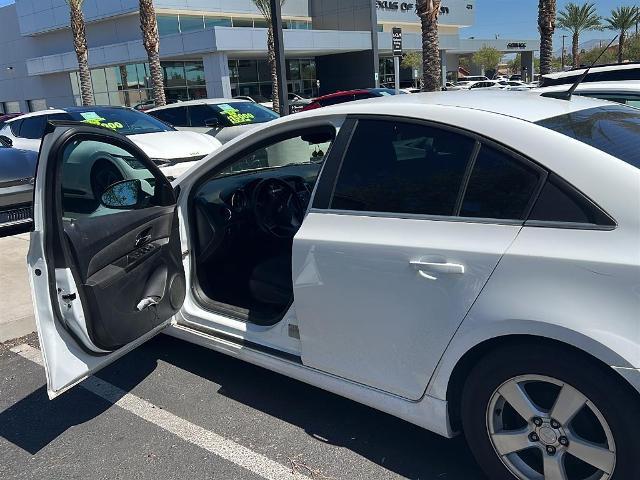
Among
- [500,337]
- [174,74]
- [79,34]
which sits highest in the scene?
[79,34]

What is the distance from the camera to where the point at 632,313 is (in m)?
1.81

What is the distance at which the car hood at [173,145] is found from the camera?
8.12 meters

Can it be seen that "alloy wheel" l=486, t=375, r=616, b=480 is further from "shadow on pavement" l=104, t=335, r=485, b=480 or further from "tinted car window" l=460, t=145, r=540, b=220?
"tinted car window" l=460, t=145, r=540, b=220

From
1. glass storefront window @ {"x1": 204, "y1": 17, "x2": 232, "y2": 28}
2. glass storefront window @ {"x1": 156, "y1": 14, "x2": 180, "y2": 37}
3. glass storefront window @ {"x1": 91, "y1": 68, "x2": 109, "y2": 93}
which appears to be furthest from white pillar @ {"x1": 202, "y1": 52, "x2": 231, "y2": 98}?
glass storefront window @ {"x1": 91, "y1": 68, "x2": 109, "y2": 93}

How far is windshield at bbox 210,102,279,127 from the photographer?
36.8 feet

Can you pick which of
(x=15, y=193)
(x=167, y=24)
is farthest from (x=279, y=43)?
(x=167, y=24)

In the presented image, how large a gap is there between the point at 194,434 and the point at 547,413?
1.74m

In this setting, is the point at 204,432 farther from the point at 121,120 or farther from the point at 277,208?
the point at 121,120

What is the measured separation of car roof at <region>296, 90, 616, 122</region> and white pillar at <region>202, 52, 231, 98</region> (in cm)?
2910

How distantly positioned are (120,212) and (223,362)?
3.96 ft

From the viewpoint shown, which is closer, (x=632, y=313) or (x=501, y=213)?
(x=632, y=313)

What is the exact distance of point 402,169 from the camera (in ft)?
8.11

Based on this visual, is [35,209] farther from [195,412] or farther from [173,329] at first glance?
[195,412]

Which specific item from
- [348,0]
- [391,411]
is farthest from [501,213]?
[348,0]
